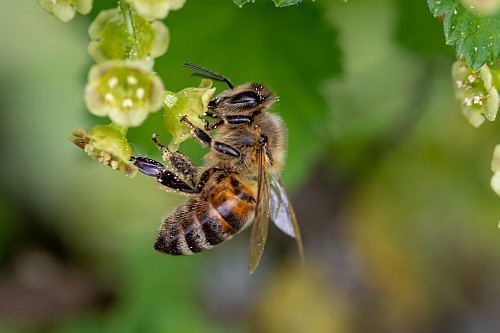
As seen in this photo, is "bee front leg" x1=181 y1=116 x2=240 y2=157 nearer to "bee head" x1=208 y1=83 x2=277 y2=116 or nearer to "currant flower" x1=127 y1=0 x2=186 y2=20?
"bee head" x1=208 y1=83 x2=277 y2=116

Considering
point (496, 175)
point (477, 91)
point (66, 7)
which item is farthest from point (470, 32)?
point (66, 7)

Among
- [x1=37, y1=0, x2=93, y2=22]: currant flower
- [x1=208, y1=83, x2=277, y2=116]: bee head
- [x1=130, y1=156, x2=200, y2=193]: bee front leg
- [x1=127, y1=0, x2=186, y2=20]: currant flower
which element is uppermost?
[x1=208, y1=83, x2=277, y2=116]: bee head

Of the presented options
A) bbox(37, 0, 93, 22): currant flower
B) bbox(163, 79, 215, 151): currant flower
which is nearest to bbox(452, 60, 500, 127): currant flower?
bbox(163, 79, 215, 151): currant flower

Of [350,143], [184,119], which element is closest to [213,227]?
[184,119]

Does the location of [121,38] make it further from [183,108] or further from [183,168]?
[183,168]

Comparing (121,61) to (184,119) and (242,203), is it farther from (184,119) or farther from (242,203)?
(242,203)

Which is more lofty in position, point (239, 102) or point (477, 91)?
point (477, 91)
